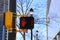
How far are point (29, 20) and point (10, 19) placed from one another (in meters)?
0.71

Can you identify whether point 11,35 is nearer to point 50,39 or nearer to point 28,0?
point 28,0

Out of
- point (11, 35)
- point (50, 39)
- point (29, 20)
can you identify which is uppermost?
point (29, 20)

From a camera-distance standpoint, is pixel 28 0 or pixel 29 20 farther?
pixel 28 0

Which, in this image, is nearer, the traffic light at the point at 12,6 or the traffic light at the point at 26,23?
the traffic light at the point at 26,23

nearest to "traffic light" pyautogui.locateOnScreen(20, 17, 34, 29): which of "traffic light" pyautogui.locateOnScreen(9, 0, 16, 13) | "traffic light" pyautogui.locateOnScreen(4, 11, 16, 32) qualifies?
"traffic light" pyautogui.locateOnScreen(4, 11, 16, 32)

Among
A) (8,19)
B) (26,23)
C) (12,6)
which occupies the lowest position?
(26,23)

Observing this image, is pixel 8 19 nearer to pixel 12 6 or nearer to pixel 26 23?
pixel 26 23

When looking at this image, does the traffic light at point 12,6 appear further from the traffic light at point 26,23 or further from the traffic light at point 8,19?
the traffic light at point 26,23

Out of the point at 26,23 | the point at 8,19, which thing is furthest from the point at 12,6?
the point at 26,23

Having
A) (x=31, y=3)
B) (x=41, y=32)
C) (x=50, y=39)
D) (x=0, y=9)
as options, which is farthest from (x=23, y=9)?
(x=41, y=32)

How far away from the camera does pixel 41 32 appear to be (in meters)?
40.1

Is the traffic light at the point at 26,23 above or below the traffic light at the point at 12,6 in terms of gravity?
below

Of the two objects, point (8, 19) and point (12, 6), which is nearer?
point (8, 19)

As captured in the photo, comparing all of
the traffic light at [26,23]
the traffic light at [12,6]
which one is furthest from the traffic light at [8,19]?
the traffic light at [12,6]
